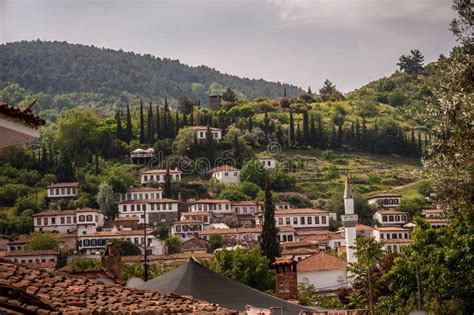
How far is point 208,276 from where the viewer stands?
15352mm

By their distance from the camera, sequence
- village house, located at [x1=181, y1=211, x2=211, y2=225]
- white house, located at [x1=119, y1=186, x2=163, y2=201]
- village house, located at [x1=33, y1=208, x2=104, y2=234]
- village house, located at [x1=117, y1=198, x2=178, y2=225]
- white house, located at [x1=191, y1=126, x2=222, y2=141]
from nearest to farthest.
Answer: village house, located at [x1=33, y1=208, x2=104, y2=234] < village house, located at [x1=181, y1=211, x2=211, y2=225] < village house, located at [x1=117, y1=198, x2=178, y2=225] < white house, located at [x1=119, y1=186, x2=163, y2=201] < white house, located at [x1=191, y1=126, x2=222, y2=141]

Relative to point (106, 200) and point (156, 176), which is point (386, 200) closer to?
point (156, 176)

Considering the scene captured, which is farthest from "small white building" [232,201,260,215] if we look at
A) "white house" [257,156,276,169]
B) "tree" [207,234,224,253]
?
"tree" [207,234,224,253]

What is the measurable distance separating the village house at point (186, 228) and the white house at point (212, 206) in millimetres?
5323

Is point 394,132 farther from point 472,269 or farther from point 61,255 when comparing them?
point 472,269

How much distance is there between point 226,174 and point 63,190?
2324 cm

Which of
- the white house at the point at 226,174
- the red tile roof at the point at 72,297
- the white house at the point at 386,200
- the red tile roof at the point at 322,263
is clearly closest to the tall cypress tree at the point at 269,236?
the red tile roof at the point at 322,263

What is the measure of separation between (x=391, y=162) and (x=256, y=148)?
63.7 ft

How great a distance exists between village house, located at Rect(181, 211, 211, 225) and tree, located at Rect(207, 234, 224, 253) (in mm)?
10706

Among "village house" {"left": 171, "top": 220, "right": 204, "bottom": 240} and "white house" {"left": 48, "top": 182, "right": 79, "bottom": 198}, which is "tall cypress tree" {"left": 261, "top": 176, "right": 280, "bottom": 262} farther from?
"white house" {"left": 48, "top": 182, "right": 79, "bottom": 198}

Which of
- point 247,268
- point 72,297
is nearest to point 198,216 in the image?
point 247,268

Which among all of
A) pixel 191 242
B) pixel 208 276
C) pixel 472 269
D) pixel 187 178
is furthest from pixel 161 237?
pixel 208 276

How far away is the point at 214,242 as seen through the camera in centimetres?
12225

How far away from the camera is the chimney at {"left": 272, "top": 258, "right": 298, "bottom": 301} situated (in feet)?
62.5
